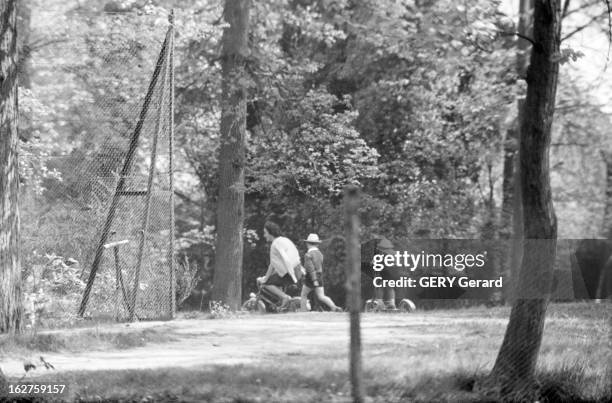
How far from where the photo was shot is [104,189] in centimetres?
1603

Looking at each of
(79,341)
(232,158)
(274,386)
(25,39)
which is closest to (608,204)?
(232,158)

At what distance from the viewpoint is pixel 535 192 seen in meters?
8.72

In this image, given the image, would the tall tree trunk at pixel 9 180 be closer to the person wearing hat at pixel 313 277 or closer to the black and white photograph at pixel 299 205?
the black and white photograph at pixel 299 205

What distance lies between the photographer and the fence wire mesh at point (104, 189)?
46.0 feet

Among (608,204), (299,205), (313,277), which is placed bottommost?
(313,277)

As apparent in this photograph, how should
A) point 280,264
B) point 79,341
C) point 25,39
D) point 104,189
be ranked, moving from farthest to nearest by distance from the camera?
point 25,39, point 280,264, point 104,189, point 79,341

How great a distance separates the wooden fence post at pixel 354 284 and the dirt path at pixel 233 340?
2654 mm

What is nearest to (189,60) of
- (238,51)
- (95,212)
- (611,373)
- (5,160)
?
(238,51)

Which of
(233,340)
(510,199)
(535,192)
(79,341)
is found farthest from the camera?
(510,199)

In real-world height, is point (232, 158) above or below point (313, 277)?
above

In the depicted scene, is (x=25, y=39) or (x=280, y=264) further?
(x=25, y=39)

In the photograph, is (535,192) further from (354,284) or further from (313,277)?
(313,277)

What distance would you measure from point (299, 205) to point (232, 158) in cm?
536

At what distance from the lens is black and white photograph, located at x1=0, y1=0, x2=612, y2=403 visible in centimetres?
865
